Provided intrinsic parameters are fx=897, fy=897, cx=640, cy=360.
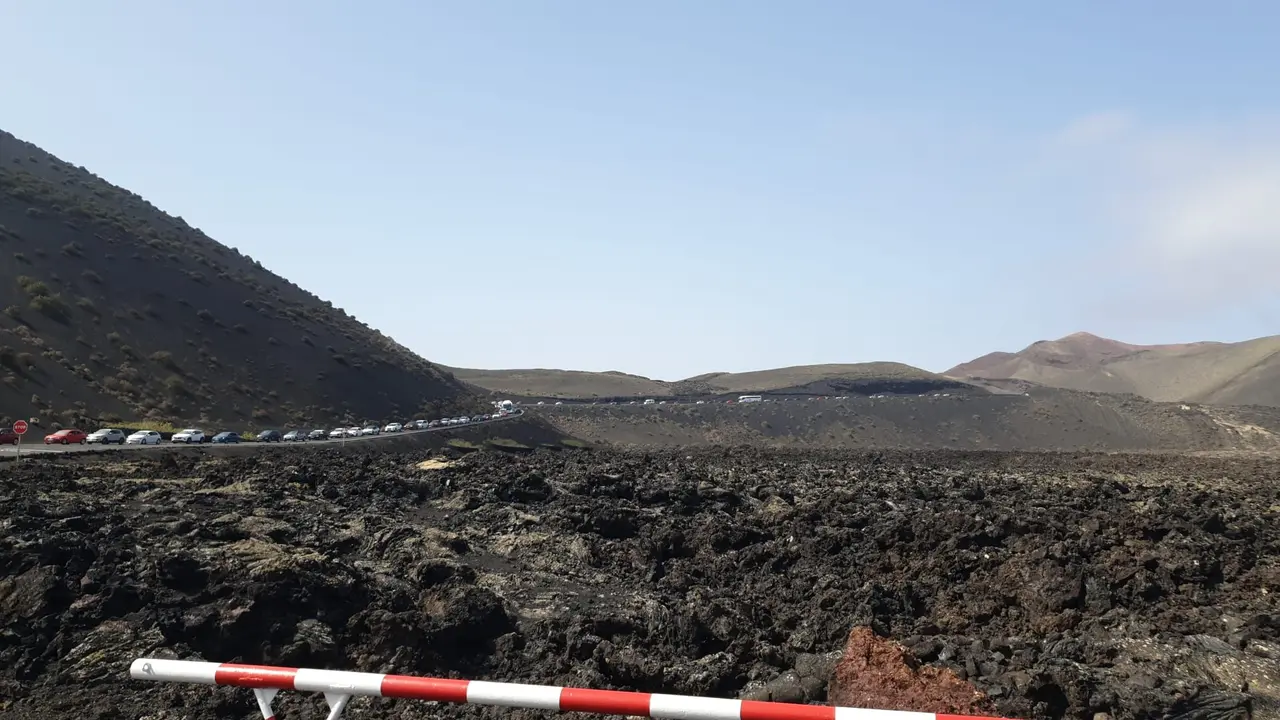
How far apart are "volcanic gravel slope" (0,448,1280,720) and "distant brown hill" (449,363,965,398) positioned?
10663 cm

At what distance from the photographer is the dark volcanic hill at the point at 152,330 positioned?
160 feet

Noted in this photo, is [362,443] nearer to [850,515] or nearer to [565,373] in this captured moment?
[850,515]

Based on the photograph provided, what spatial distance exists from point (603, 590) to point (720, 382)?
14962 cm

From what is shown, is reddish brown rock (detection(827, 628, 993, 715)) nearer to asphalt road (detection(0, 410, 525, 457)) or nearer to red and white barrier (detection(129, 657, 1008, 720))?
red and white barrier (detection(129, 657, 1008, 720))

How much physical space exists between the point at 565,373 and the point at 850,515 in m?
138

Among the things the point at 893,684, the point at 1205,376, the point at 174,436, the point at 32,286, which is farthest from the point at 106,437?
the point at 1205,376

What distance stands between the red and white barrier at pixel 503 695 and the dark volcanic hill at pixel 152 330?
44.6 metres

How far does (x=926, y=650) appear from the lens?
10.2m

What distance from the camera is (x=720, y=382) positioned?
165625mm

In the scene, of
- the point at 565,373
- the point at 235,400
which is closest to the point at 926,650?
the point at 235,400

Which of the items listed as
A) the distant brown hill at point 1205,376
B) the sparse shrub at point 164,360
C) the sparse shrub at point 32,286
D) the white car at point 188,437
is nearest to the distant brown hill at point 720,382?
the distant brown hill at point 1205,376

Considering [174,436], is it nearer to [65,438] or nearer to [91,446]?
[65,438]

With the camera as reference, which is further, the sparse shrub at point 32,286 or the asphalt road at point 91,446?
the sparse shrub at point 32,286

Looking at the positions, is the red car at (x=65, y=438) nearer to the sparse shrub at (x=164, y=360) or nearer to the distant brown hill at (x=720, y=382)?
the sparse shrub at (x=164, y=360)
